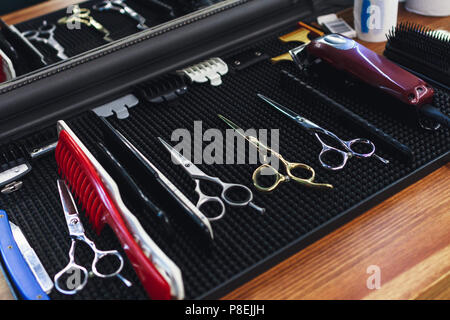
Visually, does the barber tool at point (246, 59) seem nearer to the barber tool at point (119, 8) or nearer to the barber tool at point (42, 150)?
the barber tool at point (119, 8)

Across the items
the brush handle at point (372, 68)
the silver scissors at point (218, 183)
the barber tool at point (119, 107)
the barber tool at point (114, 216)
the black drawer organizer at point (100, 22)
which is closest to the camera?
the barber tool at point (114, 216)

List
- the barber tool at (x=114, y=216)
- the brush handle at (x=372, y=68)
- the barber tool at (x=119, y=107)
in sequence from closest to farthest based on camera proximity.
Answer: the barber tool at (x=114, y=216) → the brush handle at (x=372, y=68) → the barber tool at (x=119, y=107)

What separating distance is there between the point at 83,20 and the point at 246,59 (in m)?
0.38

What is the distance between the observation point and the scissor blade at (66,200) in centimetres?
68

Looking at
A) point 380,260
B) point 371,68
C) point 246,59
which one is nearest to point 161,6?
point 246,59

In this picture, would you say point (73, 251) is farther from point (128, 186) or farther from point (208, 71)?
point (208, 71)

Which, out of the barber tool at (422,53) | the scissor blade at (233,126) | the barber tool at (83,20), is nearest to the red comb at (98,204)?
the scissor blade at (233,126)

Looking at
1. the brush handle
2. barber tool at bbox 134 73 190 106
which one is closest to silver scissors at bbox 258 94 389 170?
the brush handle

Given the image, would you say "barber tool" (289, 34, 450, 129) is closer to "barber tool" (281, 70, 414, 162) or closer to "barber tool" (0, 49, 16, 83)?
"barber tool" (281, 70, 414, 162)

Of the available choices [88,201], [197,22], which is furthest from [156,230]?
[197,22]

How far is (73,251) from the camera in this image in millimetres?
621

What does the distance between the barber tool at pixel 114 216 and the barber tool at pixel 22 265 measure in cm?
9

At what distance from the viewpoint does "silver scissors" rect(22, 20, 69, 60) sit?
0.98 metres

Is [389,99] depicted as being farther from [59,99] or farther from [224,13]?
[59,99]
